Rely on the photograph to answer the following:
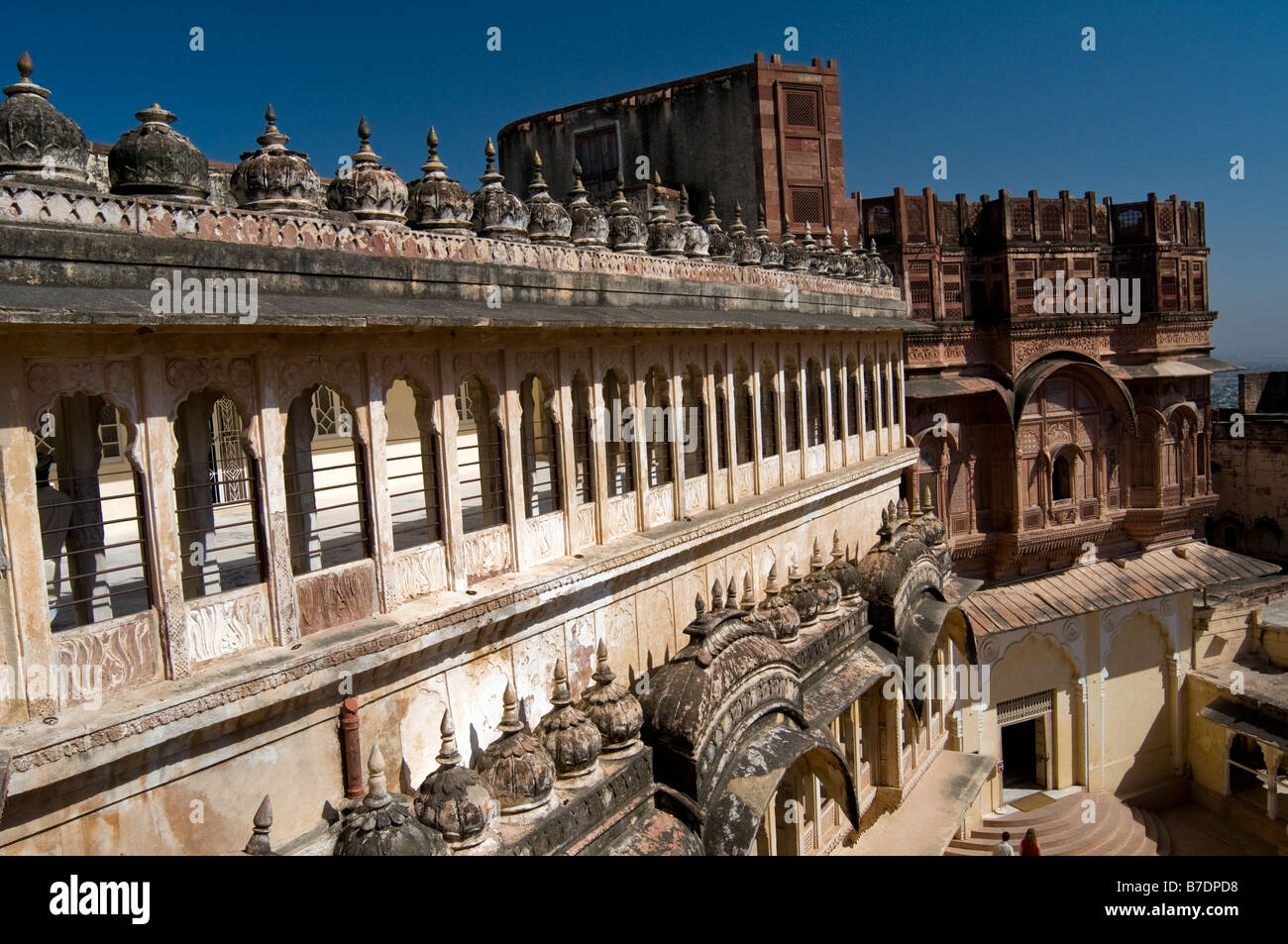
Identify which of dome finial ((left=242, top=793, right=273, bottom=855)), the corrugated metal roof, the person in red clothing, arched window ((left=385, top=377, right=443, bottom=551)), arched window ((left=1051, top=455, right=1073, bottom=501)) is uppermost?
arched window ((left=385, top=377, right=443, bottom=551))

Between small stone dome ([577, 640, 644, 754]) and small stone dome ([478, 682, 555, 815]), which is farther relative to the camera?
small stone dome ([577, 640, 644, 754])

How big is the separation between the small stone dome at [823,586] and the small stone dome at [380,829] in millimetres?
7247

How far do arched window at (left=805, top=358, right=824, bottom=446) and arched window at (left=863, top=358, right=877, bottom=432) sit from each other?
1716 mm

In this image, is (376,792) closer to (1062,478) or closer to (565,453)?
(565,453)

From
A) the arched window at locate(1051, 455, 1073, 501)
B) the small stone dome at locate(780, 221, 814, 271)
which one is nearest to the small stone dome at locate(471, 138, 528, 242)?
the small stone dome at locate(780, 221, 814, 271)

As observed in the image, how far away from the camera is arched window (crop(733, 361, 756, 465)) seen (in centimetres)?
1379

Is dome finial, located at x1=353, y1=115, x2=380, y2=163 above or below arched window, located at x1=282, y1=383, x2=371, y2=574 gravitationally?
above

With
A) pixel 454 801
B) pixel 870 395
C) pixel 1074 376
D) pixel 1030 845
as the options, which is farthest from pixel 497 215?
pixel 1074 376

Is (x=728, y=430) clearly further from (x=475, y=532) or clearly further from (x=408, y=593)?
(x=408, y=593)

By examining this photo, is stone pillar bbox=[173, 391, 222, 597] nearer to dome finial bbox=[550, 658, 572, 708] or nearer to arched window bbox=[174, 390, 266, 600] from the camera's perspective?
arched window bbox=[174, 390, 266, 600]

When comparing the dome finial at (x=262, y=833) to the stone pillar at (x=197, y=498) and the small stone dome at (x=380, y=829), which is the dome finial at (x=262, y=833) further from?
the stone pillar at (x=197, y=498)

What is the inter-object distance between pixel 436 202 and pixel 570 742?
452 centimetres

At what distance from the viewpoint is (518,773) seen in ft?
24.5
